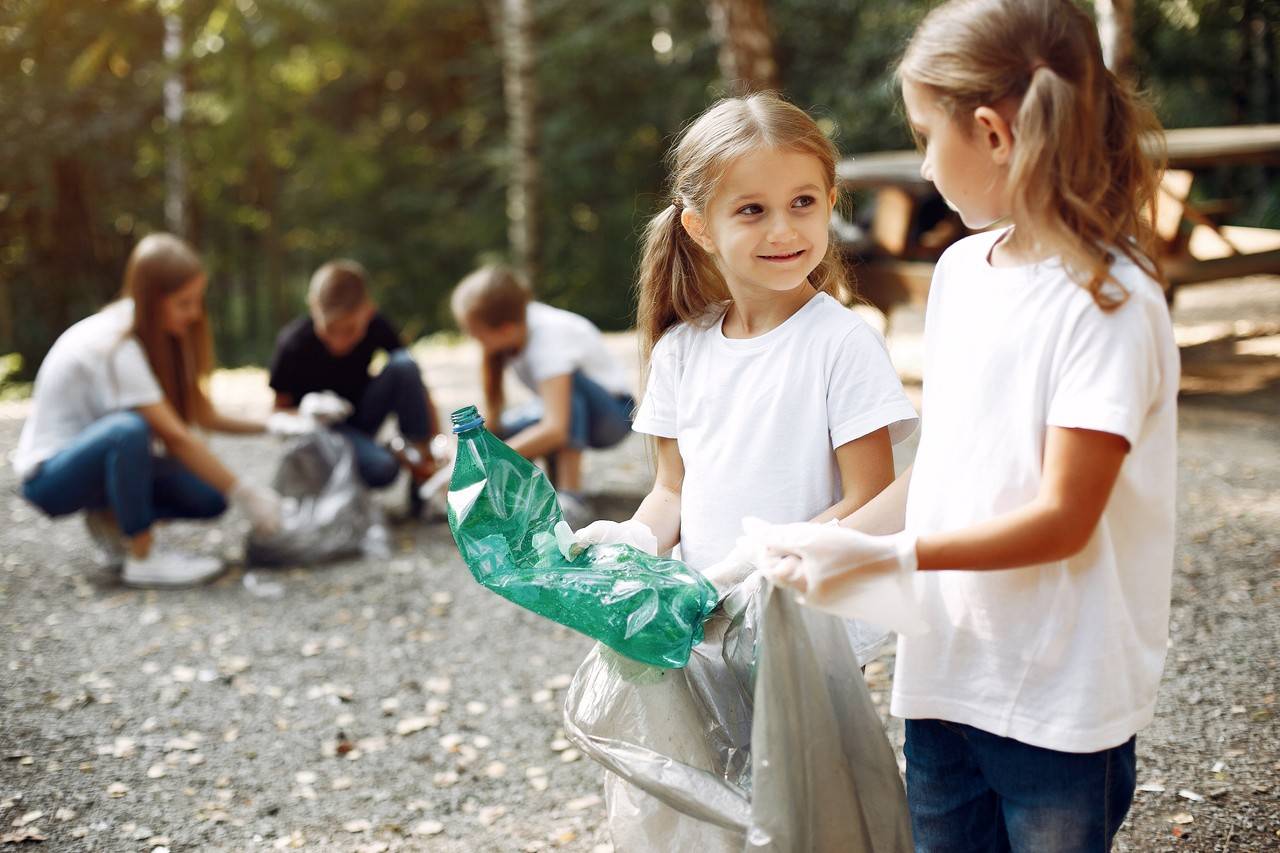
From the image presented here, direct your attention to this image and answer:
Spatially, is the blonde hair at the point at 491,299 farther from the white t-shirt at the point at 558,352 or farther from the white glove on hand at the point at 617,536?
the white glove on hand at the point at 617,536

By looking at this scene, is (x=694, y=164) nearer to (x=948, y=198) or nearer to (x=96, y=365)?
(x=948, y=198)

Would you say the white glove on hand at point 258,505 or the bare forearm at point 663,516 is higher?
the bare forearm at point 663,516

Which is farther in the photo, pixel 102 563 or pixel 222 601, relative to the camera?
pixel 102 563

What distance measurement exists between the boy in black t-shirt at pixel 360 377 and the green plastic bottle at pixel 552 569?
2.91 meters

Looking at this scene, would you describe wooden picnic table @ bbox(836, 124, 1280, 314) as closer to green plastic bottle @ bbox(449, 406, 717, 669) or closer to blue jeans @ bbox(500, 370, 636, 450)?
blue jeans @ bbox(500, 370, 636, 450)

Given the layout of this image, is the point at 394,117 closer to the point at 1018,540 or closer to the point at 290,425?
the point at 290,425

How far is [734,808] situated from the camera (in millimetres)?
1562

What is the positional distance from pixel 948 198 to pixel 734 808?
86cm

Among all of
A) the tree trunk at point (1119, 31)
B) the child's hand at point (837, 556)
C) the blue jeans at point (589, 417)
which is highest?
the tree trunk at point (1119, 31)

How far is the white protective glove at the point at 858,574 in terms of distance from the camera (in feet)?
4.21

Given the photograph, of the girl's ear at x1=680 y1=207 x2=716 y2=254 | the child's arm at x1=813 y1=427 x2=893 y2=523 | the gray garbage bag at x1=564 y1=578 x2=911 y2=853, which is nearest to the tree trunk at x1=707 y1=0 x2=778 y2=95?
the girl's ear at x1=680 y1=207 x2=716 y2=254

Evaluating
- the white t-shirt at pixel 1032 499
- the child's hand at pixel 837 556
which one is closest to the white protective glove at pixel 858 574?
the child's hand at pixel 837 556

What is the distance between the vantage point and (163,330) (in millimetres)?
4121

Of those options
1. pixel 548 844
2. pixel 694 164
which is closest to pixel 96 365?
pixel 548 844
